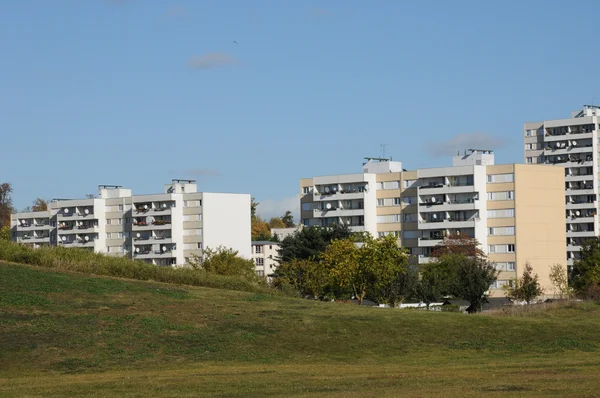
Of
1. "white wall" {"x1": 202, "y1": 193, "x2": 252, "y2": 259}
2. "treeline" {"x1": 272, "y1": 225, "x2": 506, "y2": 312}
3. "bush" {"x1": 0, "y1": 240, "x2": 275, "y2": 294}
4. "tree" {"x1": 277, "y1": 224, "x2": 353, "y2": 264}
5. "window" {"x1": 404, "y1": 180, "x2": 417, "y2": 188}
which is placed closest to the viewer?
"bush" {"x1": 0, "y1": 240, "x2": 275, "y2": 294}

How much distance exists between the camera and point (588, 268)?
127750mm

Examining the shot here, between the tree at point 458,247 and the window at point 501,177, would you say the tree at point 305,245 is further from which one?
the window at point 501,177

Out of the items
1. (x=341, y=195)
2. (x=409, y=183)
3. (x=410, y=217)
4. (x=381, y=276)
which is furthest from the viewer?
(x=341, y=195)

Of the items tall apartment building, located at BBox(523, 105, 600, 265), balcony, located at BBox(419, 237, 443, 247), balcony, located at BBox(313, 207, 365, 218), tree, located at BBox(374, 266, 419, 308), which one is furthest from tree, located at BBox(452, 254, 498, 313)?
tall apartment building, located at BBox(523, 105, 600, 265)

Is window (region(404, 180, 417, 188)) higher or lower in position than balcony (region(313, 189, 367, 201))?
higher

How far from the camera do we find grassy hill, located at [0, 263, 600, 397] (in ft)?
99.9

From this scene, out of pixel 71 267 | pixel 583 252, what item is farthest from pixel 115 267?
pixel 583 252

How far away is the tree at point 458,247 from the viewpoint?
13538cm

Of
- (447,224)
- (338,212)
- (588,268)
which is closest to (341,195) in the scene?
(338,212)

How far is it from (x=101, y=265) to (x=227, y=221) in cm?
11309

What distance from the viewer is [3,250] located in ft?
206

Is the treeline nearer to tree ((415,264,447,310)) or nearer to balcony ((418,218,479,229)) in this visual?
tree ((415,264,447,310))

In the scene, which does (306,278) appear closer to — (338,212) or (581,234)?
(338,212)

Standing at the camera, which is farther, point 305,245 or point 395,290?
point 305,245
